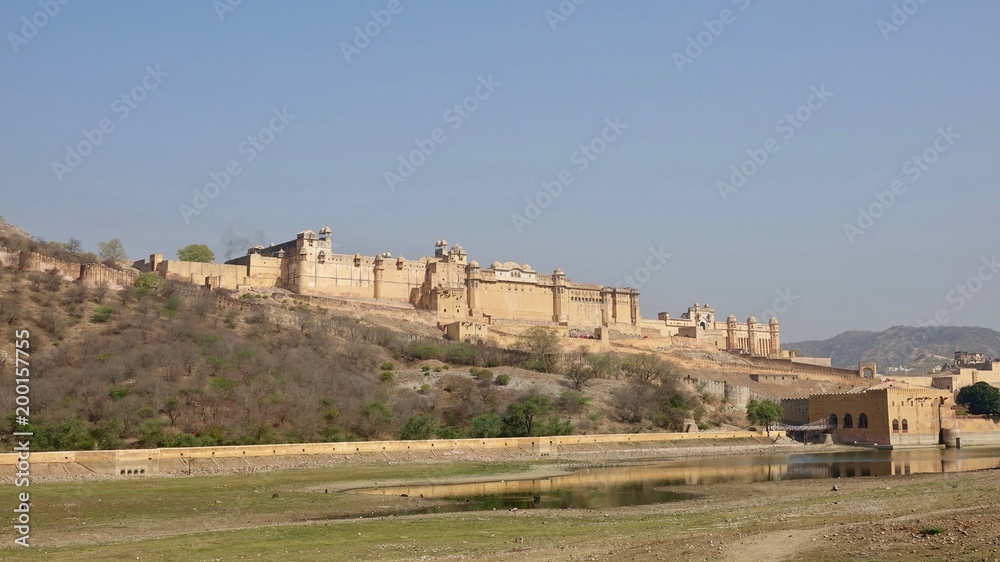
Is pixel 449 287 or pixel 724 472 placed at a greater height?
pixel 449 287

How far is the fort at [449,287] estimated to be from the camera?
2758 inches

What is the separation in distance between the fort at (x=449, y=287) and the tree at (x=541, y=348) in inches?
150

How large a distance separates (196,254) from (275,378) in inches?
1691

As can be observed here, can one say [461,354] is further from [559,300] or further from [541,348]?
[559,300]

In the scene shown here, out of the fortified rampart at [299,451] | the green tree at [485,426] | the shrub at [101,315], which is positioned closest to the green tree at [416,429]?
the green tree at [485,426]

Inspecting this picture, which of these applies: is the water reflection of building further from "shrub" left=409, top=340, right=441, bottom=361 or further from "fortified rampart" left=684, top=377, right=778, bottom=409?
"shrub" left=409, top=340, right=441, bottom=361

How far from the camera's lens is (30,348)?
41.5 meters

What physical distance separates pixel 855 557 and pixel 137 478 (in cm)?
2244

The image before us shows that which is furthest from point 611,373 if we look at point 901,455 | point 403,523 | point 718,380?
point 403,523

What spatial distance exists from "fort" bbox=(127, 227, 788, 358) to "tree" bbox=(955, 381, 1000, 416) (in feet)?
82.9

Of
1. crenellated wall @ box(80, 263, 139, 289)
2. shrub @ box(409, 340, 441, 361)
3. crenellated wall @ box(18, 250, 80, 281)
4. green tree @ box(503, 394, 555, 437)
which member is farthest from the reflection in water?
crenellated wall @ box(18, 250, 80, 281)

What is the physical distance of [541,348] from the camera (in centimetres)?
6475

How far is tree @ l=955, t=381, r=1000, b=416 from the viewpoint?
193 ft

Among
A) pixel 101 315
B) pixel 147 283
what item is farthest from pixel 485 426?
pixel 147 283
